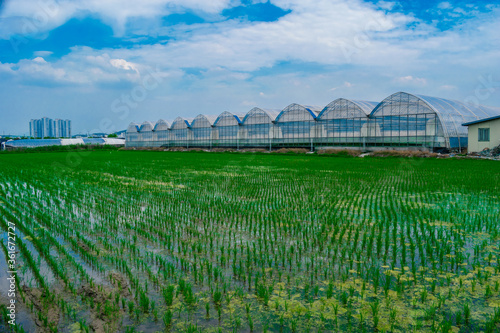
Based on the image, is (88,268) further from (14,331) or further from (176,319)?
(176,319)

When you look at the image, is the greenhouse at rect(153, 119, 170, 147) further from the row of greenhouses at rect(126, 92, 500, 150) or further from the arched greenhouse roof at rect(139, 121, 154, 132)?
the row of greenhouses at rect(126, 92, 500, 150)

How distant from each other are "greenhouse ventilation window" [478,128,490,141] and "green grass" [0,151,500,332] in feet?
62.9

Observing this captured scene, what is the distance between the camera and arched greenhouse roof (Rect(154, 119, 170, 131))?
57.1m

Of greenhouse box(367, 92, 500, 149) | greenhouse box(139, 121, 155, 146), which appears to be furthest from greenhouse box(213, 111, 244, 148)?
greenhouse box(367, 92, 500, 149)

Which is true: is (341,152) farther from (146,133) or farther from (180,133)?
(146,133)

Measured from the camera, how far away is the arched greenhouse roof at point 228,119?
46.0 m

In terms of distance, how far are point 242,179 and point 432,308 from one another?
12.4 meters

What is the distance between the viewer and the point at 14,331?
3.60 metres

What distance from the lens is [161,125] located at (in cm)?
5806

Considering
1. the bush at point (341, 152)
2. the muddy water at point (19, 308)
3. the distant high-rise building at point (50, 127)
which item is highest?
the distant high-rise building at point (50, 127)

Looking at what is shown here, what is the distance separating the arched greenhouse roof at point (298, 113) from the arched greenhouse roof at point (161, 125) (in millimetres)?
22448

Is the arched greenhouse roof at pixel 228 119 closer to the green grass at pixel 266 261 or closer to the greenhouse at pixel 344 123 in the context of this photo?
the greenhouse at pixel 344 123

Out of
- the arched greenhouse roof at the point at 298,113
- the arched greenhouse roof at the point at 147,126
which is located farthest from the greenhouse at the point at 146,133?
the arched greenhouse roof at the point at 298,113

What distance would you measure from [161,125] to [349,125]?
109 ft
